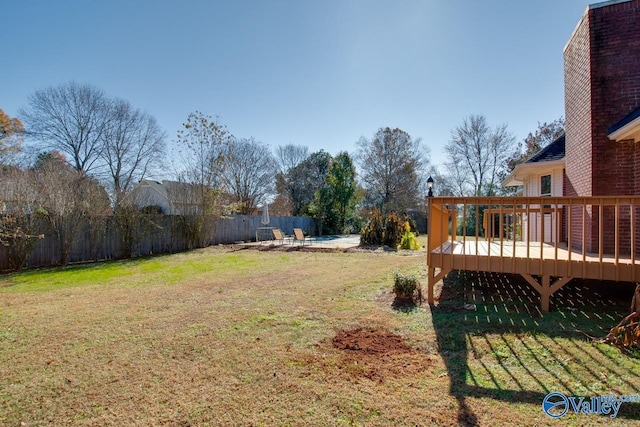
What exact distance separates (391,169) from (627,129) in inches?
953

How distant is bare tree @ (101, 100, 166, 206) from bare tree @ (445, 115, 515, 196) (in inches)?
967

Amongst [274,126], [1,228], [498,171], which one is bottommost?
[1,228]

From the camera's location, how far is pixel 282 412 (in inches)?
88.8

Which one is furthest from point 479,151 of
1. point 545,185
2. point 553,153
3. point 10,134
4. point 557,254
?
point 10,134

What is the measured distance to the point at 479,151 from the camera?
26109 millimetres

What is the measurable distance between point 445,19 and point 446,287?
713 cm

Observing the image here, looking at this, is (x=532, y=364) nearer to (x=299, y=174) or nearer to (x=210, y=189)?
(x=210, y=189)

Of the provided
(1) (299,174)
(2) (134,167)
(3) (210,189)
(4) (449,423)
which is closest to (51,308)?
(4) (449,423)

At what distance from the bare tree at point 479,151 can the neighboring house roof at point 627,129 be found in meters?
21.6

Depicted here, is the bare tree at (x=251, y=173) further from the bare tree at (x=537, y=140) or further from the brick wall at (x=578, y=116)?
the brick wall at (x=578, y=116)

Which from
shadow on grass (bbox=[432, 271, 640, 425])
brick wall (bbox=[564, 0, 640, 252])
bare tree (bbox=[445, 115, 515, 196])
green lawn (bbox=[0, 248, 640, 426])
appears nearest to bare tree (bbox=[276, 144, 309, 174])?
bare tree (bbox=[445, 115, 515, 196])

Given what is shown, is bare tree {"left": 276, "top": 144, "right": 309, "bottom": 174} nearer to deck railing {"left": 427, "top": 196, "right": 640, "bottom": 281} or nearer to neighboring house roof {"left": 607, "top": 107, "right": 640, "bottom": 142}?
deck railing {"left": 427, "top": 196, "right": 640, "bottom": 281}

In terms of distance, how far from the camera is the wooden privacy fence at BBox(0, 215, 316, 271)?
9.62m

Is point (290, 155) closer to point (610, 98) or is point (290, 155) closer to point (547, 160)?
point (547, 160)
